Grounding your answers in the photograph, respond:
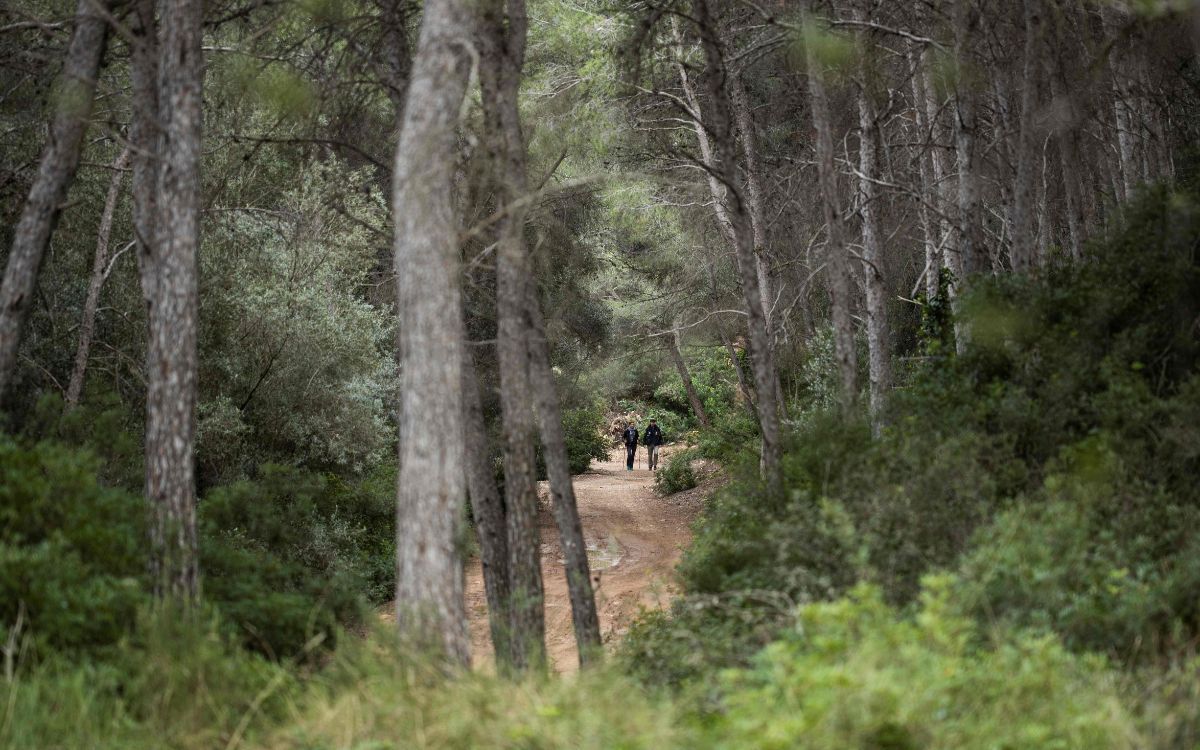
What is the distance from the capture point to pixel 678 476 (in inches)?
1158

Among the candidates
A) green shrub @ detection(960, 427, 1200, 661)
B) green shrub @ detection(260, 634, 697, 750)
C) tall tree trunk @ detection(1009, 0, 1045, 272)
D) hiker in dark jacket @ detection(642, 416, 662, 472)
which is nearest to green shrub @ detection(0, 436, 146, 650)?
green shrub @ detection(260, 634, 697, 750)

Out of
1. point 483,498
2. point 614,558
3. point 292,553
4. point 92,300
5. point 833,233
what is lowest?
point 614,558

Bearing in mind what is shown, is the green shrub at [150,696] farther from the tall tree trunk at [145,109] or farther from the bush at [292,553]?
the tall tree trunk at [145,109]

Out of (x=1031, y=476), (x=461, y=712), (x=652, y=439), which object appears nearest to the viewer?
(x=461, y=712)

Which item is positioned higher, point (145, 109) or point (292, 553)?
point (145, 109)

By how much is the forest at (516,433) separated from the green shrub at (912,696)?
28 mm

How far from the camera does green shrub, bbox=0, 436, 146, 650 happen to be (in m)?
7.31

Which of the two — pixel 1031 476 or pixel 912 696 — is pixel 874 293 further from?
pixel 912 696

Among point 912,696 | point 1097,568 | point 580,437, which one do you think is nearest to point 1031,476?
point 1097,568

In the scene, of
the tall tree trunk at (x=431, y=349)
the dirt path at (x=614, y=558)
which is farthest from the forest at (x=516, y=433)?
the dirt path at (x=614, y=558)

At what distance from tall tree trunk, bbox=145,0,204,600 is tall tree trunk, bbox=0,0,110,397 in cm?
114

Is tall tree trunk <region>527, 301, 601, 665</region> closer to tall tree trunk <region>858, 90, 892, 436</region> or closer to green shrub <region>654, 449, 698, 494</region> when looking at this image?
tall tree trunk <region>858, 90, 892, 436</region>

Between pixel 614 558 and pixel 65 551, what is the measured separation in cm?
1343

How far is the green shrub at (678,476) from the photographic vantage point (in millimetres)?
29266
